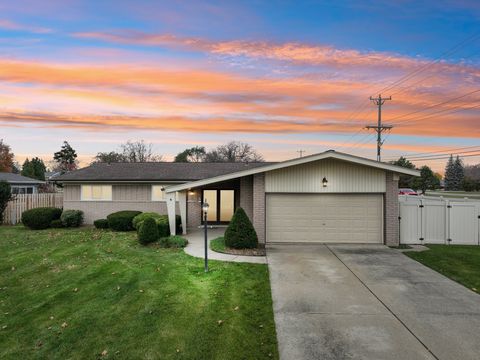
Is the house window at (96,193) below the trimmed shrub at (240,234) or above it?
above

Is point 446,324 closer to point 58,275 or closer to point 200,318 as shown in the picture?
point 200,318

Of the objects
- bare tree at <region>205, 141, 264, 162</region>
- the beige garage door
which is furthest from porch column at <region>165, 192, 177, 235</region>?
bare tree at <region>205, 141, 264, 162</region>

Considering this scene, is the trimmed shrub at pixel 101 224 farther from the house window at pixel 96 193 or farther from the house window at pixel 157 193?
the house window at pixel 157 193

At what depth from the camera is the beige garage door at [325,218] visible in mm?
14000

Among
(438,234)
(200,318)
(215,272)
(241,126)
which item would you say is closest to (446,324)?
(200,318)

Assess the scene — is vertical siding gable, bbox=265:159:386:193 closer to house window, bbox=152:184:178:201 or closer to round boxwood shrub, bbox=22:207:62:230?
house window, bbox=152:184:178:201

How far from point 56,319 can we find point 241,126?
73.3ft

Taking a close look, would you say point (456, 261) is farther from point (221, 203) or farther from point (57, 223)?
point (57, 223)

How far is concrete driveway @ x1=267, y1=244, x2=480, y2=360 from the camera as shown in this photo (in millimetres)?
5195

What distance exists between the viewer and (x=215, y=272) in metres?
9.56

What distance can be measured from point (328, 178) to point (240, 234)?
4590mm

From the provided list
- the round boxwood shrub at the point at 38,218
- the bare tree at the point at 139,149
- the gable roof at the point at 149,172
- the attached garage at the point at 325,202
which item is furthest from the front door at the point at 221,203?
the bare tree at the point at 139,149

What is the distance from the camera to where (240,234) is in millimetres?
12531

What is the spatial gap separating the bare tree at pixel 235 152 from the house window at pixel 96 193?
148ft
